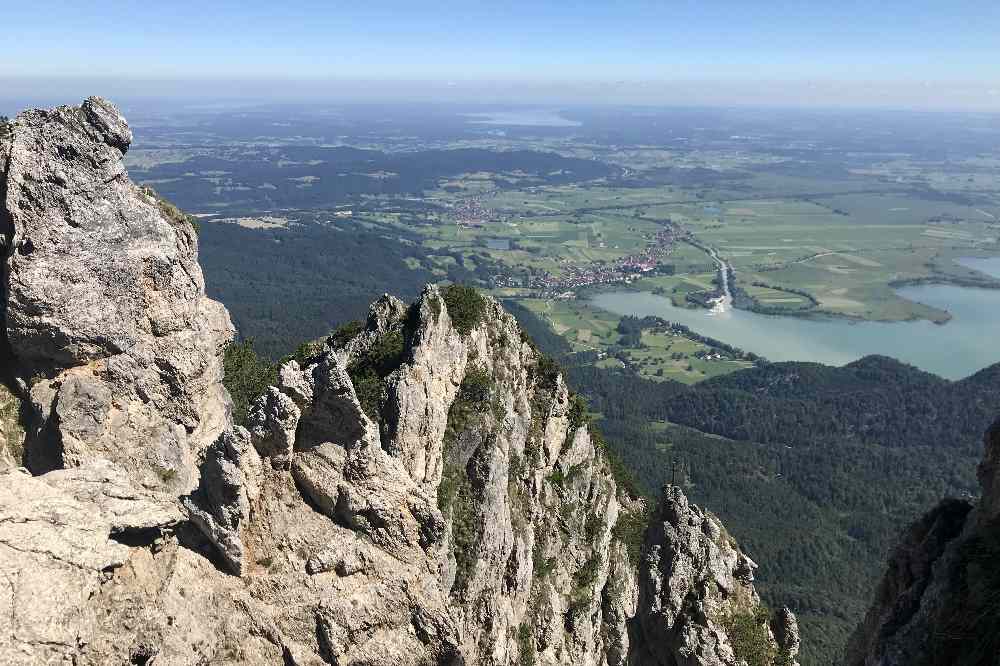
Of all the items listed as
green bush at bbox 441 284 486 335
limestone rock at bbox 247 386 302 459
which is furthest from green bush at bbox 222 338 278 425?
limestone rock at bbox 247 386 302 459

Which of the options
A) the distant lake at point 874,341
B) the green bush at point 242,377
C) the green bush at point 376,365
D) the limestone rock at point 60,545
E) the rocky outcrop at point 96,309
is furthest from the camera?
the distant lake at point 874,341

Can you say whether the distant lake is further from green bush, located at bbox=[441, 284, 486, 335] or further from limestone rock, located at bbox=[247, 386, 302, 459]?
limestone rock, located at bbox=[247, 386, 302, 459]

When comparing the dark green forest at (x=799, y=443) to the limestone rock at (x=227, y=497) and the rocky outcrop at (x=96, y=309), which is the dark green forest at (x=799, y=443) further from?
the limestone rock at (x=227, y=497)

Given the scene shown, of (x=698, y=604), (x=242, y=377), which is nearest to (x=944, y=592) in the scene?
(x=698, y=604)

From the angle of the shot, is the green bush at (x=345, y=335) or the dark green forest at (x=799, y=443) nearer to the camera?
the green bush at (x=345, y=335)

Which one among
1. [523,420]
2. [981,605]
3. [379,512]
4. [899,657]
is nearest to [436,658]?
[379,512]

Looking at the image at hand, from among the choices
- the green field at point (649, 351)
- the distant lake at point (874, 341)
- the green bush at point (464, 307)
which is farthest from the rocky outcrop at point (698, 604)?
the distant lake at point (874, 341)

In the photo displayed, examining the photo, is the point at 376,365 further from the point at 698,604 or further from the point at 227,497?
the point at 227,497
